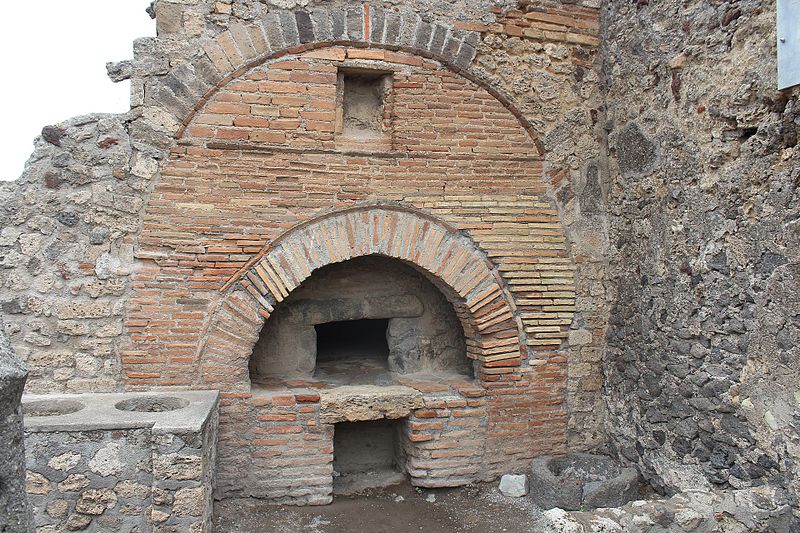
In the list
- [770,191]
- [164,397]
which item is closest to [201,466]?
[164,397]

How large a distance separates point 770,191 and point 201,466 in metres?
3.49

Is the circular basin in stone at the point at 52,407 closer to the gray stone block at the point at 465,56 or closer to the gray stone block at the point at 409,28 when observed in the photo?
the gray stone block at the point at 409,28

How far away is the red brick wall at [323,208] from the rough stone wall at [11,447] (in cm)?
A: 271

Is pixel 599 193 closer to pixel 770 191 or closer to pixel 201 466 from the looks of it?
pixel 770 191

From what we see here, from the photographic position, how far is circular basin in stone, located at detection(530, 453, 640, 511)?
4324 millimetres

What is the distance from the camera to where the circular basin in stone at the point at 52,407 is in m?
3.74

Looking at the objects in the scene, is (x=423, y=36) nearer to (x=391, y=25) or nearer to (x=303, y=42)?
(x=391, y=25)

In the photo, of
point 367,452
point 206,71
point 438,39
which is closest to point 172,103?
point 206,71

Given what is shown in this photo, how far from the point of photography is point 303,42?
14.4 ft

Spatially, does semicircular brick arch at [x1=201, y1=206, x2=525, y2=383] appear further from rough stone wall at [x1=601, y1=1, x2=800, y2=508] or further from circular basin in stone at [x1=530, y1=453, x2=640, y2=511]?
rough stone wall at [x1=601, y1=1, x2=800, y2=508]

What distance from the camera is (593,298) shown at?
496 centimetres

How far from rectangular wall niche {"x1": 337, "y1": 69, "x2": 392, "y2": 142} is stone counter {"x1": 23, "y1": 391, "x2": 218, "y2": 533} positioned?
7.79ft

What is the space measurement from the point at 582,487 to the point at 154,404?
2.97 m

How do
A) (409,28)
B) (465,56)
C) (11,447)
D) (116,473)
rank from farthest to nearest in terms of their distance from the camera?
(465,56)
(409,28)
(116,473)
(11,447)
